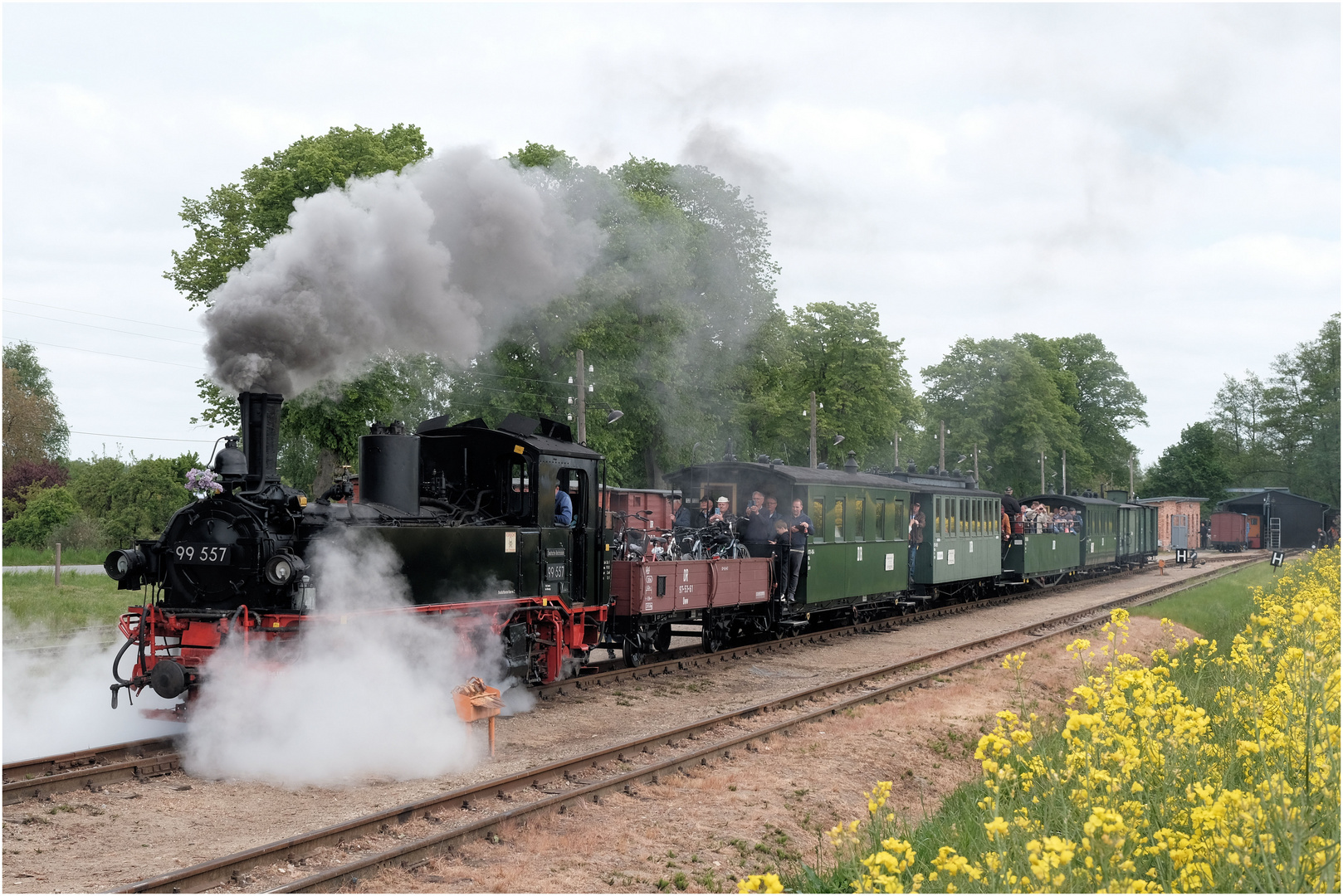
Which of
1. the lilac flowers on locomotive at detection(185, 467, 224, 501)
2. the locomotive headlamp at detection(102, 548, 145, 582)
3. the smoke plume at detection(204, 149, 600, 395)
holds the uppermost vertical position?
the smoke plume at detection(204, 149, 600, 395)

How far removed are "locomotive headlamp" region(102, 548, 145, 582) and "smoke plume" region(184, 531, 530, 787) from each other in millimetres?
1316

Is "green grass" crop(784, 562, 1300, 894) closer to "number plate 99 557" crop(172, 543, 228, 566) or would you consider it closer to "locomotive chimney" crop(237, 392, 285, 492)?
"number plate 99 557" crop(172, 543, 228, 566)

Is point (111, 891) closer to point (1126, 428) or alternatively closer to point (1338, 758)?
point (1338, 758)

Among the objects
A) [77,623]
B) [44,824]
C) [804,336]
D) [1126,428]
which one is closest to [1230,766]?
[44,824]

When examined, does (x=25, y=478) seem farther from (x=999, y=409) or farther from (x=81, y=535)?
(x=999, y=409)

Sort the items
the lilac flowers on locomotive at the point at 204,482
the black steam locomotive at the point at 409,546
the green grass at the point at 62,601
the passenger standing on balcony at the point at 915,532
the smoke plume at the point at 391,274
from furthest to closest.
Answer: the passenger standing on balcony at the point at 915,532 → the green grass at the point at 62,601 → the smoke plume at the point at 391,274 → the lilac flowers on locomotive at the point at 204,482 → the black steam locomotive at the point at 409,546

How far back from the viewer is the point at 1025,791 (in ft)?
24.0

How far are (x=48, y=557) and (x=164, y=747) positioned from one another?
21.5 meters

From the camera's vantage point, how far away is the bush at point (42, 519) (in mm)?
31500

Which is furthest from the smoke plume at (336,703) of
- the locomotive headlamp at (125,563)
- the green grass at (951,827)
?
the green grass at (951,827)

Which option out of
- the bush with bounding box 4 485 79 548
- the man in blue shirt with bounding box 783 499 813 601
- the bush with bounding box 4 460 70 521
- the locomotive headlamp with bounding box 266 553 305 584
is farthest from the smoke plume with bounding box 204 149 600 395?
the bush with bounding box 4 460 70 521

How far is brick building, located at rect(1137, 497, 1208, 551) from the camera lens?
5628 centimetres

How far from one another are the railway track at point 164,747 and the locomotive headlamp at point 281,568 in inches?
65.8

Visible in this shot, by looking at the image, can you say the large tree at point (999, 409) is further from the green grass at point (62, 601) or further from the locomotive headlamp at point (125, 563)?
the locomotive headlamp at point (125, 563)
